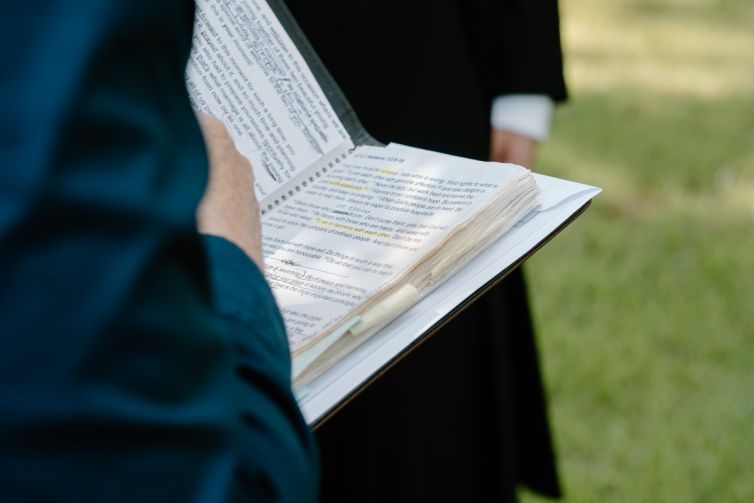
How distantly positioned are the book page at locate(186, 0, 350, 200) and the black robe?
1.15ft

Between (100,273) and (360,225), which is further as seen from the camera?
(360,225)

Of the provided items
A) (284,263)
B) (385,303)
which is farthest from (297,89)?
(385,303)

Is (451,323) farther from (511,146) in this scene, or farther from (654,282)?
(654,282)

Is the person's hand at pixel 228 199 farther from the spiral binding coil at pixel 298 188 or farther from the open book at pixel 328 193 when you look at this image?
the spiral binding coil at pixel 298 188

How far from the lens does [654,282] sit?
3033mm

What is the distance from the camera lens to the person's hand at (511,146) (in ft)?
6.06

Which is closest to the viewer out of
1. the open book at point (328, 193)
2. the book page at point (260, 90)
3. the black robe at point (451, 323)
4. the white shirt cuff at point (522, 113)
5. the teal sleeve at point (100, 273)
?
the teal sleeve at point (100, 273)

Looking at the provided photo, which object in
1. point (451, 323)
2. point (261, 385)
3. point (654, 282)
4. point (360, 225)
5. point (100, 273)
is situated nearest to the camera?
point (100, 273)

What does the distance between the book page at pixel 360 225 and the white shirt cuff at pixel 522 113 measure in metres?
0.67

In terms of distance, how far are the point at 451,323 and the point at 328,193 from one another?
2.28 feet

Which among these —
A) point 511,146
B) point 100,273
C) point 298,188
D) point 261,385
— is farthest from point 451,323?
point 100,273

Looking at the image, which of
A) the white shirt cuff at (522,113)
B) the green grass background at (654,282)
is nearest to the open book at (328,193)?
the white shirt cuff at (522,113)

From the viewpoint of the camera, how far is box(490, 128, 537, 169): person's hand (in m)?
1.85

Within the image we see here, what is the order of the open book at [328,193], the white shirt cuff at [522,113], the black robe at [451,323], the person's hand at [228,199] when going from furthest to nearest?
the white shirt cuff at [522,113], the black robe at [451,323], the open book at [328,193], the person's hand at [228,199]
